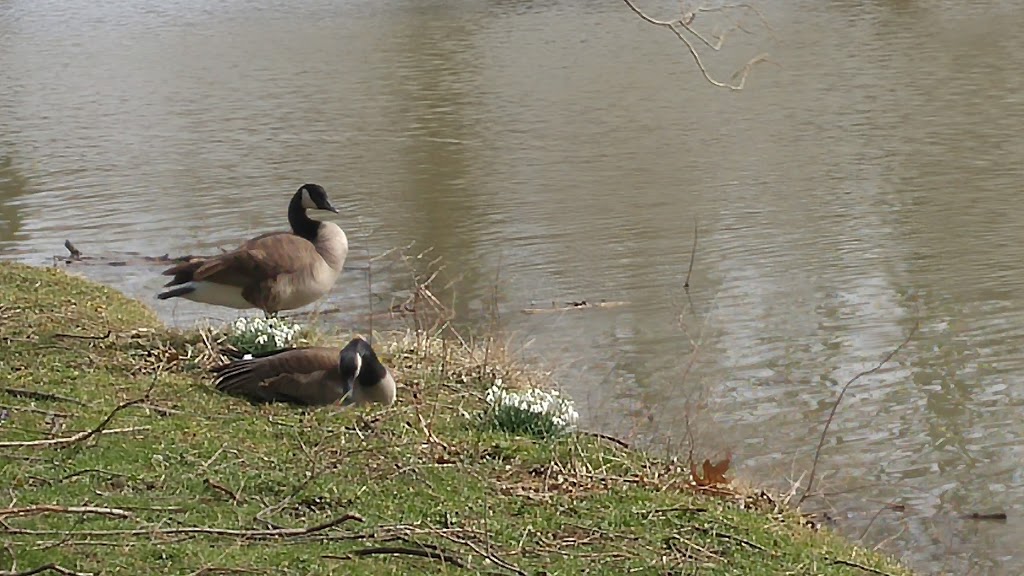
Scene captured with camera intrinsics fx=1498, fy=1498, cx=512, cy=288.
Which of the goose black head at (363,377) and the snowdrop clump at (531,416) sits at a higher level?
the goose black head at (363,377)

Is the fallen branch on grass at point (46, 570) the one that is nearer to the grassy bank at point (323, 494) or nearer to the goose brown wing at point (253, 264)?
the grassy bank at point (323, 494)

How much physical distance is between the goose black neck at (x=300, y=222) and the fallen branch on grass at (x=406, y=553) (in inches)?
184

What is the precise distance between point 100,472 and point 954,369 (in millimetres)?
6369

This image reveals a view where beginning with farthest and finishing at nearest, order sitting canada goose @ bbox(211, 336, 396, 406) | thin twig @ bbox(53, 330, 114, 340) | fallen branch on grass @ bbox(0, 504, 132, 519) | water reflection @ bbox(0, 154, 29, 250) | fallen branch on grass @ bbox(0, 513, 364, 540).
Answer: water reflection @ bbox(0, 154, 29, 250) < thin twig @ bbox(53, 330, 114, 340) < sitting canada goose @ bbox(211, 336, 396, 406) < fallen branch on grass @ bbox(0, 513, 364, 540) < fallen branch on grass @ bbox(0, 504, 132, 519)

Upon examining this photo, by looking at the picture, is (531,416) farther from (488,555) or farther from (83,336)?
(83,336)

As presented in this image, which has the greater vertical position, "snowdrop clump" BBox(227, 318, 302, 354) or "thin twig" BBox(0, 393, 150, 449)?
"thin twig" BBox(0, 393, 150, 449)

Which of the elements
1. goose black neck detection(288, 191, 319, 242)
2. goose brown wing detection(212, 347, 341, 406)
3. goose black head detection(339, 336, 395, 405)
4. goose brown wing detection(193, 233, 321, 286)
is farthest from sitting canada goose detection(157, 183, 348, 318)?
goose black head detection(339, 336, 395, 405)

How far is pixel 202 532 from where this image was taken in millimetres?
5203

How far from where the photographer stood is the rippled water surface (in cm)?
937

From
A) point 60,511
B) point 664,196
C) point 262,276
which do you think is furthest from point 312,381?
point 664,196

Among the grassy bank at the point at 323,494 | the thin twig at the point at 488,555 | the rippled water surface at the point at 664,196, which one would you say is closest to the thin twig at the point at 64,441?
the grassy bank at the point at 323,494

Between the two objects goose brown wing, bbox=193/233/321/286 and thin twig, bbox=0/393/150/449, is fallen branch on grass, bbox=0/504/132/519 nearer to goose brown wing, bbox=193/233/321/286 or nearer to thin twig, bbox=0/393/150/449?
thin twig, bbox=0/393/150/449

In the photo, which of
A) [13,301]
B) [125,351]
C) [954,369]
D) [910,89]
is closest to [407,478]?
[125,351]

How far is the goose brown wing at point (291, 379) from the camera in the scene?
7625 millimetres
